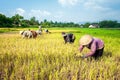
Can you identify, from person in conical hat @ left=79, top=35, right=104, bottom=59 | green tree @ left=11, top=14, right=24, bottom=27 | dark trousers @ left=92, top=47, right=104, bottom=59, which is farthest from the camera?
green tree @ left=11, top=14, right=24, bottom=27

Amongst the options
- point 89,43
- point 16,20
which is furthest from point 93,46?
point 16,20

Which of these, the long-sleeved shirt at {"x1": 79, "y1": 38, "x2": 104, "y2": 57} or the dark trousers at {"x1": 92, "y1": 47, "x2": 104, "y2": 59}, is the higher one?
the long-sleeved shirt at {"x1": 79, "y1": 38, "x2": 104, "y2": 57}

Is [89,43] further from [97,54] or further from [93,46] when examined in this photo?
[97,54]

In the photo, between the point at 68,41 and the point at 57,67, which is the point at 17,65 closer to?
the point at 57,67

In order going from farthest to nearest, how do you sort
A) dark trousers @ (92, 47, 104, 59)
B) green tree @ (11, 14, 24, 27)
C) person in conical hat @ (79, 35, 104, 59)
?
green tree @ (11, 14, 24, 27) → dark trousers @ (92, 47, 104, 59) → person in conical hat @ (79, 35, 104, 59)

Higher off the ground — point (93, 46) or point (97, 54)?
point (93, 46)

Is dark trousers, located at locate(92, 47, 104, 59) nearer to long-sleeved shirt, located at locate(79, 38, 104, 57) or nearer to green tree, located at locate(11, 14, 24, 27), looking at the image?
long-sleeved shirt, located at locate(79, 38, 104, 57)

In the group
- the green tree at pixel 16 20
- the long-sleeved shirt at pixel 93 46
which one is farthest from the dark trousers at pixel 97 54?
the green tree at pixel 16 20

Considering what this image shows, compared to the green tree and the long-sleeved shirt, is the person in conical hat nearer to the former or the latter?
the long-sleeved shirt

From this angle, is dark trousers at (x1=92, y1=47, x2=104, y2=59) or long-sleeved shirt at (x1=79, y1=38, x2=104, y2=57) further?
dark trousers at (x1=92, y1=47, x2=104, y2=59)

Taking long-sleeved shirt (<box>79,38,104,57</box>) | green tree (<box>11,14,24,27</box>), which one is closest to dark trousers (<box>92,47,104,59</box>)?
long-sleeved shirt (<box>79,38,104,57</box>)

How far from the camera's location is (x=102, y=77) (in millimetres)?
3846

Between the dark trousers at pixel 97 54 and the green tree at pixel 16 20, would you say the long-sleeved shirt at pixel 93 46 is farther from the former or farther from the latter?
the green tree at pixel 16 20

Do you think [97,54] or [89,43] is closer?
[89,43]
